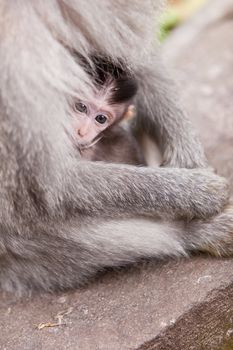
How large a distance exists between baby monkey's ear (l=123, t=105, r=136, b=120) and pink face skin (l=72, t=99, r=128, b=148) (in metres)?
0.07

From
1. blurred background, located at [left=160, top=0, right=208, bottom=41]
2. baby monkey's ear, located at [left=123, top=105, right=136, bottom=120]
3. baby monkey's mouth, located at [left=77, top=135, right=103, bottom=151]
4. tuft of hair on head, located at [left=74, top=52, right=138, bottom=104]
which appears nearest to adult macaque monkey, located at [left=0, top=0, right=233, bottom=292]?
tuft of hair on head, located at [left=74, top=52, right=138, bottom=104]

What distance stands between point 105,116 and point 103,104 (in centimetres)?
6

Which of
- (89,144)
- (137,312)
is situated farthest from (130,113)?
(137,312)

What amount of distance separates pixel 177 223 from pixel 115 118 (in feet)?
2.08

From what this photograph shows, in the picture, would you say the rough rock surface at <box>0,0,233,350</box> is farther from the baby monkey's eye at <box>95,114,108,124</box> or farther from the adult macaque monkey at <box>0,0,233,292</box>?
the baby monkey's eye at <box>95,114,108,124</box>

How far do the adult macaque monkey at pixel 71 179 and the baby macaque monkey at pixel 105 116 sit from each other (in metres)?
0.12

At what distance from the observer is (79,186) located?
3494 mm

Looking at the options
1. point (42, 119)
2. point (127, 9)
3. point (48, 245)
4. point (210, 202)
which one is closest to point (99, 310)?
point (48, 245)

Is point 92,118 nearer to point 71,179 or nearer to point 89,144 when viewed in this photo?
point 89,144

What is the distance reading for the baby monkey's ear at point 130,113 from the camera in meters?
4.14

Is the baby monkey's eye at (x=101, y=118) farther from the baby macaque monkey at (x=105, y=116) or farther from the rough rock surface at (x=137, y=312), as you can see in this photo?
the rough rock surface at (x=137, y=312)

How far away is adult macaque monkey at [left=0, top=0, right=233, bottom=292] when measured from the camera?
10.7 ft

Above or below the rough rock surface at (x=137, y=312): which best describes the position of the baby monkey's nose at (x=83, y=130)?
above

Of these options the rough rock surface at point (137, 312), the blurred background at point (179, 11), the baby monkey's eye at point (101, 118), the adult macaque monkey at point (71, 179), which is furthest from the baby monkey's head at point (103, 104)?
the blurred background at point (179, 11)
